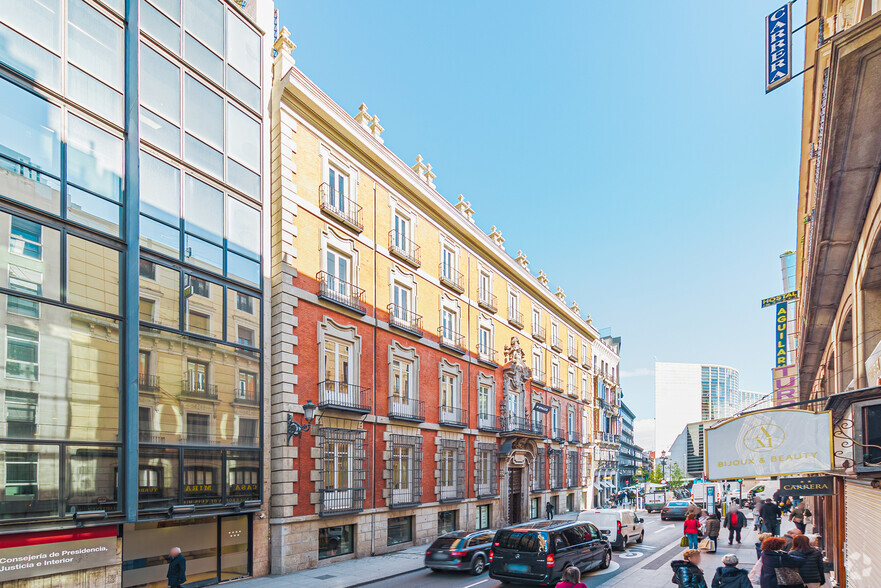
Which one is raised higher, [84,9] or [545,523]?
[84,9]

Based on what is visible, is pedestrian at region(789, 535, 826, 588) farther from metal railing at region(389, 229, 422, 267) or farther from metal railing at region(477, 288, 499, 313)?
metal railing at region(477, 288, 499, 313)

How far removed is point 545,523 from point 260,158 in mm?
14734

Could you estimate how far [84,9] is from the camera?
47.2ft

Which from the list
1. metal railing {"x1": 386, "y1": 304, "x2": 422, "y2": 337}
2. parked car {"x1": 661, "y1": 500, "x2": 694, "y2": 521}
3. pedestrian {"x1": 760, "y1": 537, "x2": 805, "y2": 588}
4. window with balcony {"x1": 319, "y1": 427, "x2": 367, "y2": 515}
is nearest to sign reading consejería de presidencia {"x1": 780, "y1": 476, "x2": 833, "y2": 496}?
pedestrian {"x1": 760, "y1": 537, "x2": 805, "y2": 588}

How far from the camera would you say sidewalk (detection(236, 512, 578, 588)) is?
652 inches

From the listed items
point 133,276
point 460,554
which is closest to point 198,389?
point 133,276

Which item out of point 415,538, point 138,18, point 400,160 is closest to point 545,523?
point 415,538

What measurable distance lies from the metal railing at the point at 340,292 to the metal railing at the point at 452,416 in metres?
7.64

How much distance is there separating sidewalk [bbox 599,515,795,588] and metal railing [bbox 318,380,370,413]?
994cm

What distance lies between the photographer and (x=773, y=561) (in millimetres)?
9398

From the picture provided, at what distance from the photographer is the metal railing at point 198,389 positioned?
52.0 feet

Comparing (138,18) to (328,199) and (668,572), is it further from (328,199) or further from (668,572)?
(668,572)

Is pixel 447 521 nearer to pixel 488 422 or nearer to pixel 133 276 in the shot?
pixel 488 422

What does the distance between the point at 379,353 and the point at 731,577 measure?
1670 cm
